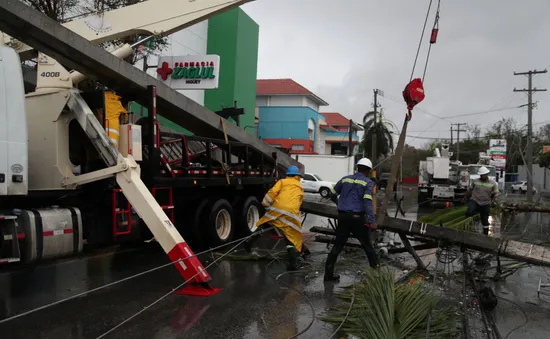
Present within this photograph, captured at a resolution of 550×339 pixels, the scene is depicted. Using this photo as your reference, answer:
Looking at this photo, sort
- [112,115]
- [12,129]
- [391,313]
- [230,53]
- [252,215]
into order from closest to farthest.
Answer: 1. [391,313]
2. [12,129]
3. [112,115]
4. [252,215]
5. [230,53]

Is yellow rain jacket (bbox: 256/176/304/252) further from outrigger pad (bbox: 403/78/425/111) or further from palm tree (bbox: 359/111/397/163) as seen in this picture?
palm tree (bbox: 359/111/397/163)

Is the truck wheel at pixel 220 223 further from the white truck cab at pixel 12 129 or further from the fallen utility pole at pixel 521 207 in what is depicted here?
the fallen utility pole at pixel 521 207

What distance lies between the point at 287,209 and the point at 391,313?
300cm

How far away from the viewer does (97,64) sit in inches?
242

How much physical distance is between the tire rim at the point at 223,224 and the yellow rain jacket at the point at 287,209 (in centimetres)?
194

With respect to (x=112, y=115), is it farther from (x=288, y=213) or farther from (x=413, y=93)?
(x=413, y=93)

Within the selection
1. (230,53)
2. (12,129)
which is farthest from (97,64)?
(230,53)

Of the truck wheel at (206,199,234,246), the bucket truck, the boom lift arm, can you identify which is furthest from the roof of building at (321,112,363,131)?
the boom lift arm

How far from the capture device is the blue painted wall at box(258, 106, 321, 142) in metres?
40.7

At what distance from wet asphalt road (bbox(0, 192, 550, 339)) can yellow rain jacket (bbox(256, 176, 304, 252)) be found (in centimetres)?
63

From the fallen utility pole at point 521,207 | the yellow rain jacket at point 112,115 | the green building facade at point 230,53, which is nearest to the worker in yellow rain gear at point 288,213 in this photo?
the yellow rain jacket at point 112,115

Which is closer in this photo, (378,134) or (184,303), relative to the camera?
(184,303)

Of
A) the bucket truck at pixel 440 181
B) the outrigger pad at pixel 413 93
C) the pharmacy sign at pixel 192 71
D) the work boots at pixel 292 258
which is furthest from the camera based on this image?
the bucket truck at pixel 440 181

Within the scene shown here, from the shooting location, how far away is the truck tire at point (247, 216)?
32.0 ft
